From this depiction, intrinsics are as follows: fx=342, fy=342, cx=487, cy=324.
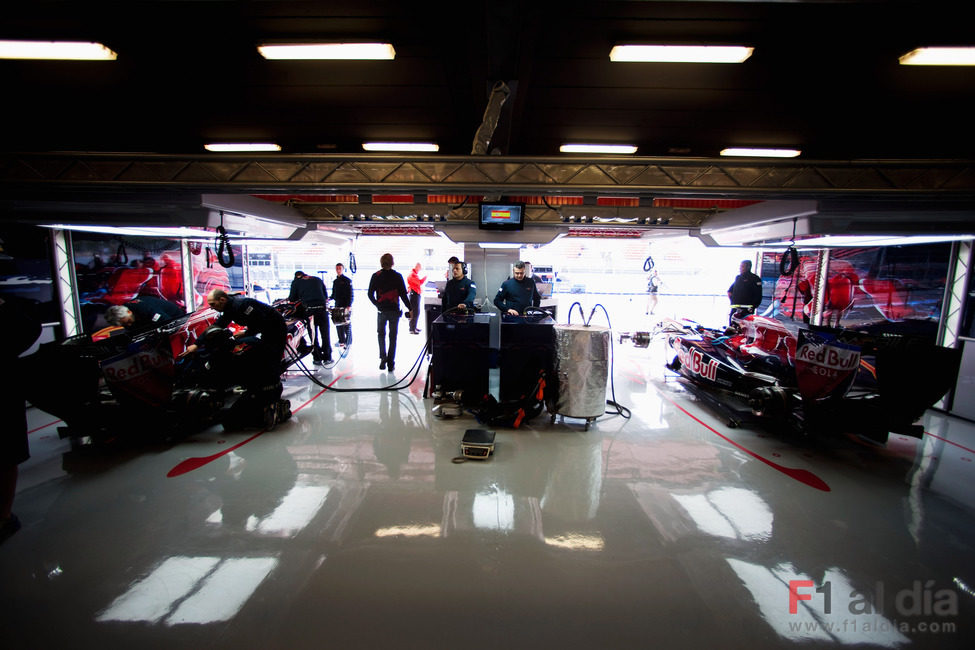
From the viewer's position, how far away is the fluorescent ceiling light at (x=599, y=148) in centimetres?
438

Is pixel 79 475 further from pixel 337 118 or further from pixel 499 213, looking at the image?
pixel 499 213

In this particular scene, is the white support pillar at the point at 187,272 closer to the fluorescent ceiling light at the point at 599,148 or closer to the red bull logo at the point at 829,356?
the fluorescent ceiling light at the point at 599,148

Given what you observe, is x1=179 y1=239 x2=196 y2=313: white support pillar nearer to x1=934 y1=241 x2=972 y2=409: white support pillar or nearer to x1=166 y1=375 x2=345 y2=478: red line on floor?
x1=166 y1=375 x2=345 y2=478: red line on floor

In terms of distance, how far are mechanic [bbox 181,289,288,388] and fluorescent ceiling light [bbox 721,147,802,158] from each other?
6274 mm

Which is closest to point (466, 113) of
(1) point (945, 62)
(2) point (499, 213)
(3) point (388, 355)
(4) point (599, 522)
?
(2) point (499, 213)

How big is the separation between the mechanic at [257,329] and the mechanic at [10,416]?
178 centimetres

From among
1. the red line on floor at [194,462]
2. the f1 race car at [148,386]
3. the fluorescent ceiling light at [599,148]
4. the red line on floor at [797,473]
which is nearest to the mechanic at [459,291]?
the fluorescent ceiling light at [599,148]

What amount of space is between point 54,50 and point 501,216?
5.14m

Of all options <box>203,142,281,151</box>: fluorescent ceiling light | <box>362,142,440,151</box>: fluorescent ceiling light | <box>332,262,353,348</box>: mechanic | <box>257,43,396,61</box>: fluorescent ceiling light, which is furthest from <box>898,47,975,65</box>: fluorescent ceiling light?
<box>332,262,353,348</box>: mechanic

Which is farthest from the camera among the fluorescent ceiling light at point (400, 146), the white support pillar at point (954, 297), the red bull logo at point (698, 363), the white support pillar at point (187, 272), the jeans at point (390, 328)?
the white support pillar at point (187, 272)

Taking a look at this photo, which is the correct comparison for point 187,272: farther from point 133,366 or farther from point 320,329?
point 133,366

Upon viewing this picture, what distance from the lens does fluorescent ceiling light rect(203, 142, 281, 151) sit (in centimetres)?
450

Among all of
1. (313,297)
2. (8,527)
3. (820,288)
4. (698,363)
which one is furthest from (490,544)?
(820,288)

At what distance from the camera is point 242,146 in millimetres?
4578
